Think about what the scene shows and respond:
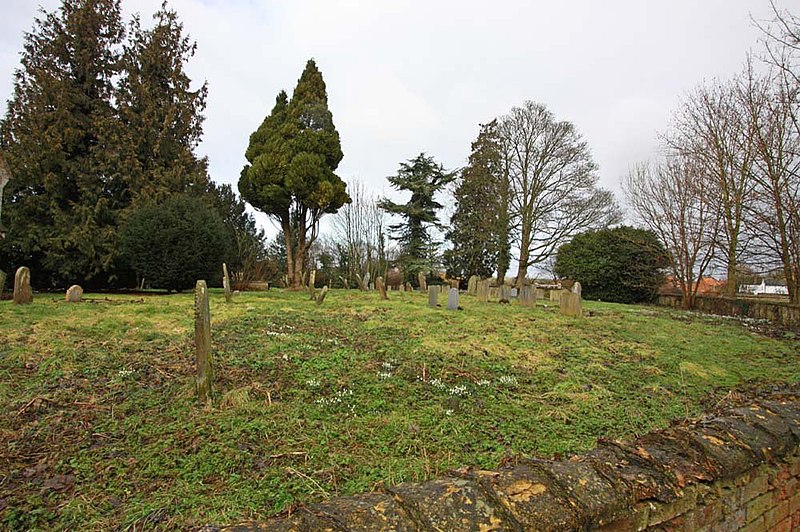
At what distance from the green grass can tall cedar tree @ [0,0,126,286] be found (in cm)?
1058

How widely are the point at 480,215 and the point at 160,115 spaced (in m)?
18.1

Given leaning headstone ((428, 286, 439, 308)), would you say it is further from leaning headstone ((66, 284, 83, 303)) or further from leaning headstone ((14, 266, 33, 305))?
leaning headstone ((14, 266, 33, 305))

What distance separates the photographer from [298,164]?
18984mm

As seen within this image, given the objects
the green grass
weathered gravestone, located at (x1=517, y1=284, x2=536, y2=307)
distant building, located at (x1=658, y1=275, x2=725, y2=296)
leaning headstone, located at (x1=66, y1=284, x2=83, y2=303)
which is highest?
distant building, located at (x1=658, y1=275, x2=725, y2=296)

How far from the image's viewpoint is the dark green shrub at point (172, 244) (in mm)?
14695

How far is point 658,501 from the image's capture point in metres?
1.85

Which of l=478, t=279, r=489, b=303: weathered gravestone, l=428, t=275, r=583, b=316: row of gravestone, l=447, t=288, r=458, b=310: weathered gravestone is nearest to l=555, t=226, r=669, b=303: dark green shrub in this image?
l=428, t=275, r=583, b=316: row of gravestone

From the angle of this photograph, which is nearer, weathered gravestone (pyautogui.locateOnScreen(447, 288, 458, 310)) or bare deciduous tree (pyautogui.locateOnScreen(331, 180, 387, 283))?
weathered gravestone (pyautogui.locateOnScreen(447, 288, 458, 310))

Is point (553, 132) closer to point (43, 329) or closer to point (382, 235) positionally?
point (382, 235)

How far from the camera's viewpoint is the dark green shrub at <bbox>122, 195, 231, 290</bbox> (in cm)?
1470

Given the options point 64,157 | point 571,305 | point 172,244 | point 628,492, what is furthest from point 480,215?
point 628,492

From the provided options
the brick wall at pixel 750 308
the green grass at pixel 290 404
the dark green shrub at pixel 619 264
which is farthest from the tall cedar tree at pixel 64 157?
the brick wall at pixel 750 308

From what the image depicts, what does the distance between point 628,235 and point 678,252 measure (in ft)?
9.38

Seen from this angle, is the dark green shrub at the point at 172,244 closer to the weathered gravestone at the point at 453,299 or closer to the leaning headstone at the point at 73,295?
the leaning headstone at the point at 73,295
